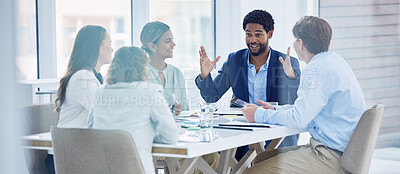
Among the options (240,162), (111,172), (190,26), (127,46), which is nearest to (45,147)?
(111,172)

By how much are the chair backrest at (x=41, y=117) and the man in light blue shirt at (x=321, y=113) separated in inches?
41.4

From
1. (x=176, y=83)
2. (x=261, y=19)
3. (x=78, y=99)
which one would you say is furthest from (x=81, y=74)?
(x=261, y=19)

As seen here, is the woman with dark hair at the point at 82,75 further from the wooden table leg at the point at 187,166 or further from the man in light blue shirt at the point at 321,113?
the man in light blue shirt at the point at 321,113

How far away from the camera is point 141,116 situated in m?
2.20

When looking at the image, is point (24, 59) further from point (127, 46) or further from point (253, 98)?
point (253, 98)

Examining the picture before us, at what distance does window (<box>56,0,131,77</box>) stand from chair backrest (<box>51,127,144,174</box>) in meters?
0.33

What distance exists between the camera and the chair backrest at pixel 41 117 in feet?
7.79

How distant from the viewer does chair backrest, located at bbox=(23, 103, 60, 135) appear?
2375mm

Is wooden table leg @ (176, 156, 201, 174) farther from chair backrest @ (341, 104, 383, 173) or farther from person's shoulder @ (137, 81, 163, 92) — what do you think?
chair backrest @ (341, 104, 383, 173)

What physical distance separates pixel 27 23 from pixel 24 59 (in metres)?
0.14

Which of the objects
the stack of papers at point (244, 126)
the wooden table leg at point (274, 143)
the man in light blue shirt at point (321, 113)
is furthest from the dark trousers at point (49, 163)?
the wooden table leg at point (274, 143)

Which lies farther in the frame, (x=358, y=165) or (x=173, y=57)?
(x=173, y=57)

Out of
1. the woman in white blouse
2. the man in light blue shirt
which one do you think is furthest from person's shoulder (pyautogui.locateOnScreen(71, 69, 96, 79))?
the man in light blue shirt

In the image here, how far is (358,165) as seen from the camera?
2523 mm
